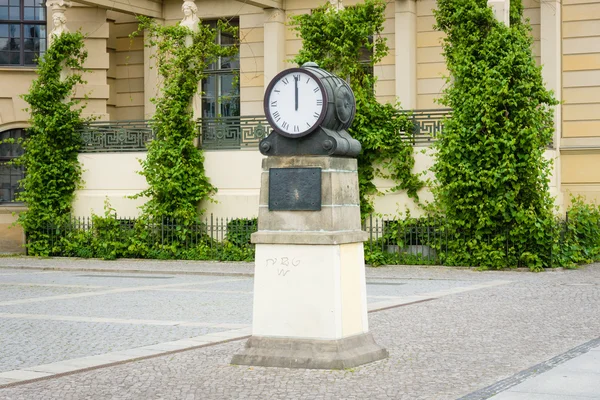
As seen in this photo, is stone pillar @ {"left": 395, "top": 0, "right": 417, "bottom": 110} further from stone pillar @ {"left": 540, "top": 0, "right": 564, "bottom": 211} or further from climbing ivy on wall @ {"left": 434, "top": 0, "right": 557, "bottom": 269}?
climbing ivy on wall @ {"left": 434, "top": 0, "right": 557, "bottom": 269}

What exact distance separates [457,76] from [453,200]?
2.58 m

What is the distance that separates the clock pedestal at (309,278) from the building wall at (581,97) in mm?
17132

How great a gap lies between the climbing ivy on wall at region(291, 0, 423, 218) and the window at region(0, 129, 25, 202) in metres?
8.29

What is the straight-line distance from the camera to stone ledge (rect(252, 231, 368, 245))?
887cm

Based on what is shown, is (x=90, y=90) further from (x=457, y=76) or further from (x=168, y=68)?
(x=457, y=76)

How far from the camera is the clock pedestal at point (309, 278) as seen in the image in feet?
29.1

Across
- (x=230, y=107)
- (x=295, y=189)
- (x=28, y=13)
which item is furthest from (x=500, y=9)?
(x=295, y=189)

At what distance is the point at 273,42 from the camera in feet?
88.3

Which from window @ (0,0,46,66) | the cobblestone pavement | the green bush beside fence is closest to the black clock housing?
the cobblestone pavement

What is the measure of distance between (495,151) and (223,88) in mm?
9998

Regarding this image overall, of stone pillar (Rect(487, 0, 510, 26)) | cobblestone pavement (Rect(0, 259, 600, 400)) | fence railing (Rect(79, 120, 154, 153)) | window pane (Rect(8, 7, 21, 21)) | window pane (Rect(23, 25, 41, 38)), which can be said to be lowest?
cobblestone pavement (Rect(0, 259, 600, 400))

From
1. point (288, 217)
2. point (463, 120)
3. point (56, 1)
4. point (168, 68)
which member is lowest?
point (288, 217)

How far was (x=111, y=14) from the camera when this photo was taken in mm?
28094

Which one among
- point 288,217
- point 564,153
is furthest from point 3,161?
point 288,217
